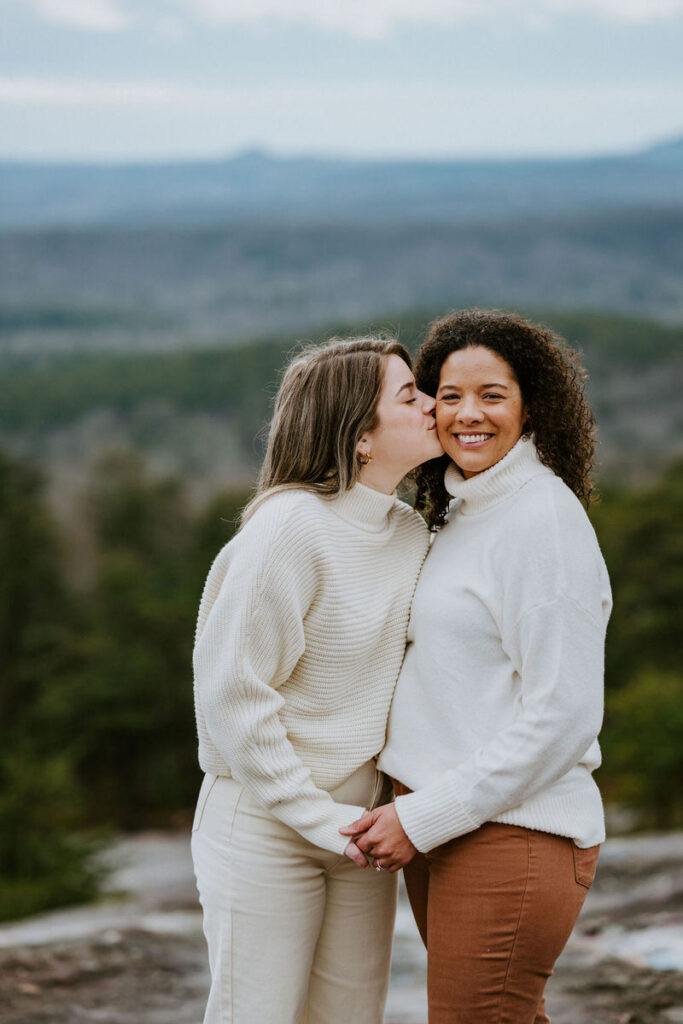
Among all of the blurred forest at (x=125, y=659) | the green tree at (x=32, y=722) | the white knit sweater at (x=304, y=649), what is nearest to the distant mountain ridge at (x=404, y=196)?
the blurred forest at (x=125, y=659)

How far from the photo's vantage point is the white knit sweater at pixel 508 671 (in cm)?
258

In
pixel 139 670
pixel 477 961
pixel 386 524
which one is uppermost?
pixel 386 524

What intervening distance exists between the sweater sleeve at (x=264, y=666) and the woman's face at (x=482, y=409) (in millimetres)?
478

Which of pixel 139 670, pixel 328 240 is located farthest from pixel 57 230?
pixel 139 670

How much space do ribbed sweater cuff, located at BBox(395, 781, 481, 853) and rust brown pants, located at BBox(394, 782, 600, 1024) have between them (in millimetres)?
76

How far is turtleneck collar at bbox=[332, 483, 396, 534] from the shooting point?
2906 millimetres

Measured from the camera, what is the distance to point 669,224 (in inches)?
6014

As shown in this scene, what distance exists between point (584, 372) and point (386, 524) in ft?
2.20

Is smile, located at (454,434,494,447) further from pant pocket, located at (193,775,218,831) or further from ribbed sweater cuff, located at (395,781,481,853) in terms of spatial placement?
pant pocket, located at (193,775,218,831)

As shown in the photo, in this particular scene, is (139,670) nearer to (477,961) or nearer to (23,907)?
(23,907)

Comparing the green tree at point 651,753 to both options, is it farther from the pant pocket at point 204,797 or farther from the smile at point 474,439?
the smile at point 474,439

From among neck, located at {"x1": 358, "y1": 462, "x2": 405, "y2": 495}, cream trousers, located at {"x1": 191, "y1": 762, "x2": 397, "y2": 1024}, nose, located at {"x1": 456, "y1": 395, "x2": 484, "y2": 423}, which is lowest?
cream trousers, located at {"x1": 191, "y1": 762, "x2": 397, "y2": 1024}

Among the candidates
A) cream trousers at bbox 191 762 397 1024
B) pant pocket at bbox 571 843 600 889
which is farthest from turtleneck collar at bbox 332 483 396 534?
pant pocket at bbox 571 843 600 889

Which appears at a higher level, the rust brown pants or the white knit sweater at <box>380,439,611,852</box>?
the white knit sweater at <box>380,439,611,852</box>
